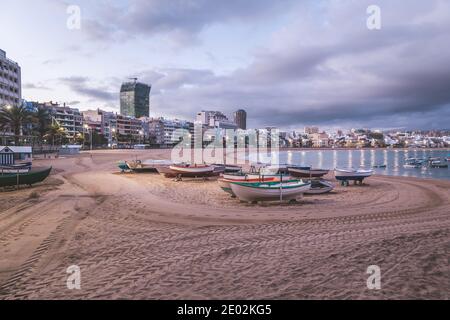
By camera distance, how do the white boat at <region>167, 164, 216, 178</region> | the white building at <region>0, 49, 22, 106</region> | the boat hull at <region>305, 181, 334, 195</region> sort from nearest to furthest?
the boat hull at <region>305, 181, 334, 195</region> < the white boat at <region>167, 164, 216, 178</region> < the white building at <region>0, 49, 22, 106</region>

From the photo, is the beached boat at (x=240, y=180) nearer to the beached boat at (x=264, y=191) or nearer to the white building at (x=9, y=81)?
the beached boat at (x=264, y=191)

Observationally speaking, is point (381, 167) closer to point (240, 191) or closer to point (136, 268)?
point (240, 191)

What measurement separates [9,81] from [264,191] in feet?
267

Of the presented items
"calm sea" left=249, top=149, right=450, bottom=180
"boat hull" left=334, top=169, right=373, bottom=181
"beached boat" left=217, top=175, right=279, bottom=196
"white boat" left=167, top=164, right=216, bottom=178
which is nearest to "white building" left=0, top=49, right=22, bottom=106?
"white boat" left=167, top=164, right=216, bottom=178

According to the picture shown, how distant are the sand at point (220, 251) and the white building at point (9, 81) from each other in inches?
2757

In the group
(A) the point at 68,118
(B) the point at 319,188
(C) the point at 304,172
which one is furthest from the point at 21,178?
(A) the point at 68,118

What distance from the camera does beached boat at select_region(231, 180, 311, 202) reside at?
52.4 ft

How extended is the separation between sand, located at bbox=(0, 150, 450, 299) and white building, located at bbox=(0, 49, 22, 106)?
2757 inches

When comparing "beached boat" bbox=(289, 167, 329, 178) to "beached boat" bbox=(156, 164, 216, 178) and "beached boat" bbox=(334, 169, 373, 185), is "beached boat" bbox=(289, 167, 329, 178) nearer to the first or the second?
"beached boat" bbox=(334, 169, 373, 185)

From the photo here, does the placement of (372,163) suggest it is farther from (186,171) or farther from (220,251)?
(220,251)

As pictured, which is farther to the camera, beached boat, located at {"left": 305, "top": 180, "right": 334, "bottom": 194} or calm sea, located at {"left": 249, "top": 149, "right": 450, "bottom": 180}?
Answer: calm sea, located at {"left": 249, "top": 149, "right": 450, "bottom": 180}

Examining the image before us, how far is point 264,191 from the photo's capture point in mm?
16062
